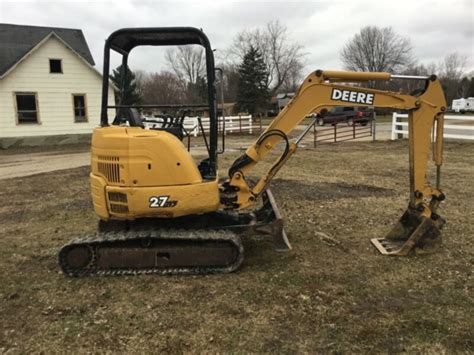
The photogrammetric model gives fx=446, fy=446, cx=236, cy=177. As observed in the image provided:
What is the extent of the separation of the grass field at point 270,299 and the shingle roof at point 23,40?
19.6 metres

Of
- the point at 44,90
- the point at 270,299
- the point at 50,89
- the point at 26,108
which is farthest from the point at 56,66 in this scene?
the point at 270,299

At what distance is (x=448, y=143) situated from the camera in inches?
760

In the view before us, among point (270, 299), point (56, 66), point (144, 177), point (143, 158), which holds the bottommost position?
point (270, 299)

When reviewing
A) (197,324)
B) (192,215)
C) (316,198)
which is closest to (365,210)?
(316,198)

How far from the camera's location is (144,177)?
191 inches

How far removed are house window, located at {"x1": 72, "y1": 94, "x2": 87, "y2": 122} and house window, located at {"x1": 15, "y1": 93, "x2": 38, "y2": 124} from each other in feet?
6.75

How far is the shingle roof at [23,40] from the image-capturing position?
78.8 feet

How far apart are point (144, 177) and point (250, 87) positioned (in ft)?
169

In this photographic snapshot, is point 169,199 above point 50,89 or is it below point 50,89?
below

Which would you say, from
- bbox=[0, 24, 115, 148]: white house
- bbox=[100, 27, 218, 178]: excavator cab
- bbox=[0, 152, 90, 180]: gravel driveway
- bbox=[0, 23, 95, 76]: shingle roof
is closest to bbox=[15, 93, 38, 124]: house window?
bbox=[0, 24, 115, 148]: white house

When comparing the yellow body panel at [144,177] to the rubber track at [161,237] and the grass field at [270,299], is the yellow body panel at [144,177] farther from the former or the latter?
the grass field at [270,299]

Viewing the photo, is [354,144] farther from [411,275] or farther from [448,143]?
[411,275]

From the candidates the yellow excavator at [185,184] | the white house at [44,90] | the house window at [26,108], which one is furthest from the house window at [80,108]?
the yellow excavator at [185,184]

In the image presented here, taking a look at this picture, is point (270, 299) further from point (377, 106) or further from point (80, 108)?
point (80, 108)
